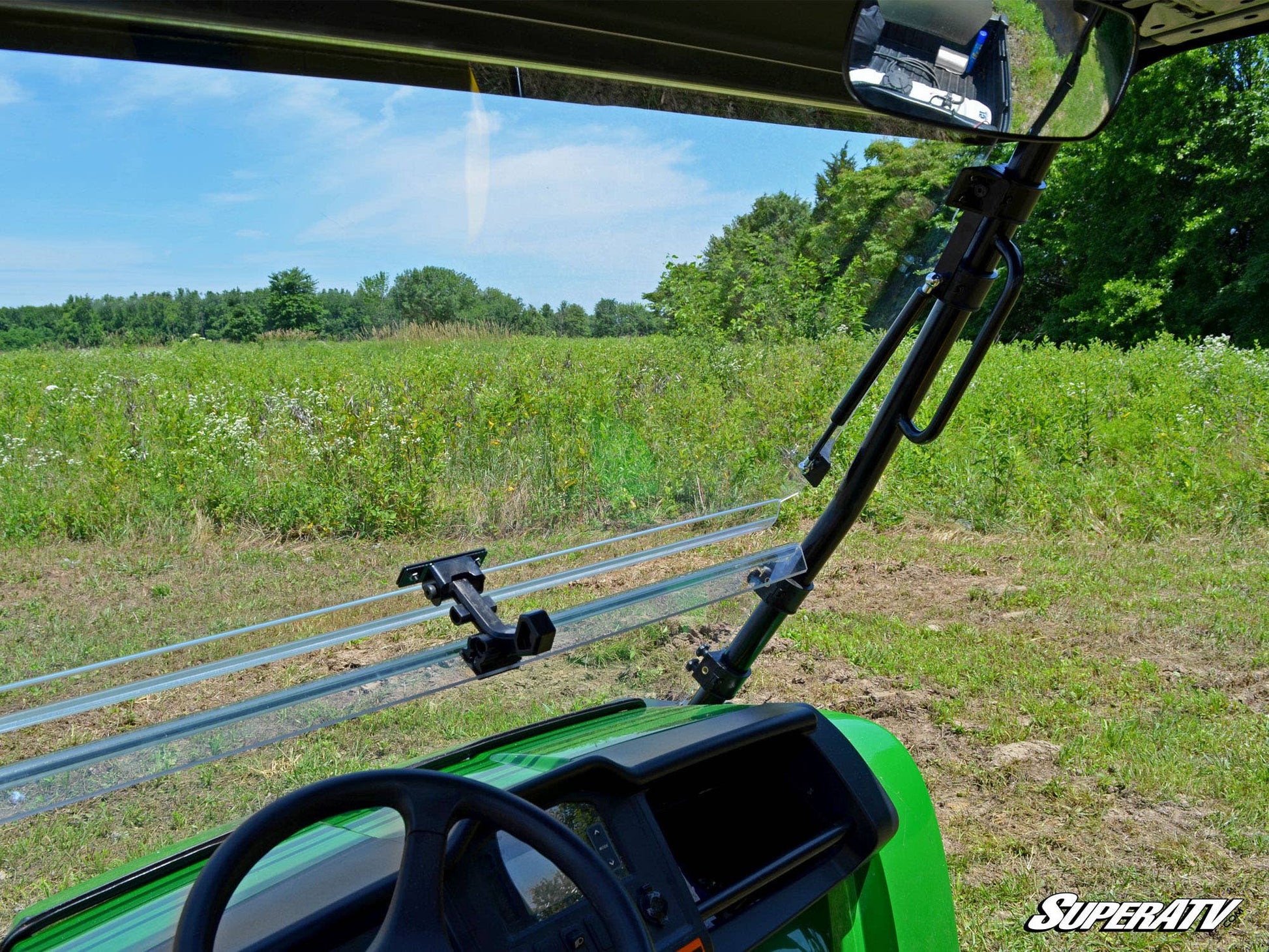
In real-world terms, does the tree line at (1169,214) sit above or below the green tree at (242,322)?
above

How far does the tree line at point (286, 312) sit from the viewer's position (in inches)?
36.3

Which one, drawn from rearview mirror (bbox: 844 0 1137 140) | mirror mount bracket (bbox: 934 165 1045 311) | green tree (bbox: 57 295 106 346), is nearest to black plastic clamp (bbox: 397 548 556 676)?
green tree (bbox: 57 295 106 346)

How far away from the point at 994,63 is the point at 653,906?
130cm

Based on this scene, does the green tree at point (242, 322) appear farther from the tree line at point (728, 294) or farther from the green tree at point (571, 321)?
the green tree at point (571, 321)

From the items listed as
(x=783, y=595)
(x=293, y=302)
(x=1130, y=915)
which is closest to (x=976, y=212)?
(x=783, y=595)

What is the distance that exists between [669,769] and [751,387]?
665 mm

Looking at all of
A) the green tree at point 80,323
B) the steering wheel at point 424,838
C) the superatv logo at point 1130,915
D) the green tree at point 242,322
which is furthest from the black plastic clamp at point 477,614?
the superatv logo at point 1130,915

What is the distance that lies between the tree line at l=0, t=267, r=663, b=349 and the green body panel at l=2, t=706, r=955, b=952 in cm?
66

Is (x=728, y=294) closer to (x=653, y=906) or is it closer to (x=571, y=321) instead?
(x=571, y=321)

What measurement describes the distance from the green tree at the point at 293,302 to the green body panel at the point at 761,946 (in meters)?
0.69

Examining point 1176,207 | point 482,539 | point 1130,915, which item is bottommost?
point 1130,915

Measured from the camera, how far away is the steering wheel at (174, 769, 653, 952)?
3.26ft

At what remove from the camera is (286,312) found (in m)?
1.05

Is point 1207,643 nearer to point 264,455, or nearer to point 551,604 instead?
point 551,604
